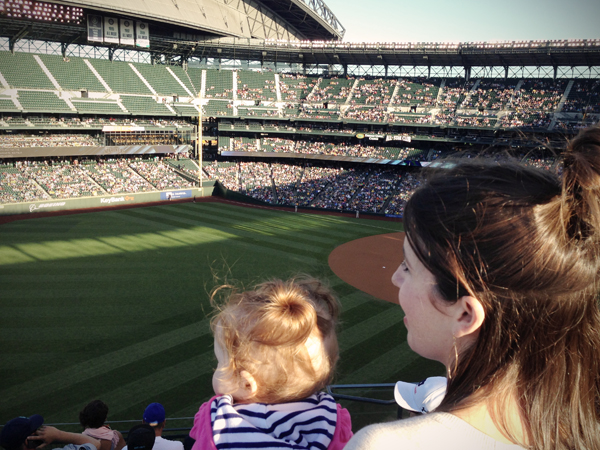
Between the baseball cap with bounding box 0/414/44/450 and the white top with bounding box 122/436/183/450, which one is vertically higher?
the white top with bounding box 122/436/183/450

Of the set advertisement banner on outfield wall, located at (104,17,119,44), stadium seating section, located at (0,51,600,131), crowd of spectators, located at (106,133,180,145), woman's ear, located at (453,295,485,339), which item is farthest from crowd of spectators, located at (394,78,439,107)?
woman's ear, located at (453,295,485,339)

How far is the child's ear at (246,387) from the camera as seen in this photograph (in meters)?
1.56

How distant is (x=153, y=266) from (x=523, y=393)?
19445mm

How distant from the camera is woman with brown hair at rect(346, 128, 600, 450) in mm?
1017

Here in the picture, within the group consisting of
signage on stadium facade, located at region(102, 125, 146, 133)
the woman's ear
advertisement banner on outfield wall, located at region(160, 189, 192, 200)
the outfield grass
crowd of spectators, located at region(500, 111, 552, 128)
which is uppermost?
crowd of spectators, located at region(500, 111, 552, 128)

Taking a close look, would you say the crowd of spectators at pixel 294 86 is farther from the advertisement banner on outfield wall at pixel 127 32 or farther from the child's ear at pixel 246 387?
the child's ear at pixel 246 387

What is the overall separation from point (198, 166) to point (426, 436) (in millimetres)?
45367

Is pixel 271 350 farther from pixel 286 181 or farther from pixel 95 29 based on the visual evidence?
pixel 95 29

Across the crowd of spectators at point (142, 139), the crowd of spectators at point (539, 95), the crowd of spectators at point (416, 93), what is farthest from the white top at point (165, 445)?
the crowd of spectators at point (416, 93)

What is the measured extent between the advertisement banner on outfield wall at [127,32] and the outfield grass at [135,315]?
925 inches

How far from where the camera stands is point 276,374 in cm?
157

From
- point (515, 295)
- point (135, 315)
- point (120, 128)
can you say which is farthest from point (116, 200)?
point (515, 295)

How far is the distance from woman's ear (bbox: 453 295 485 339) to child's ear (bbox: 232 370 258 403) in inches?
31.0

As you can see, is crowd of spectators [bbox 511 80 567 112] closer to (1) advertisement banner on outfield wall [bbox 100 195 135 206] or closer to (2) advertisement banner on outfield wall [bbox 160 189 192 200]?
(2) advertisement banner on outfield wall [bbox 160 189 192 200]
